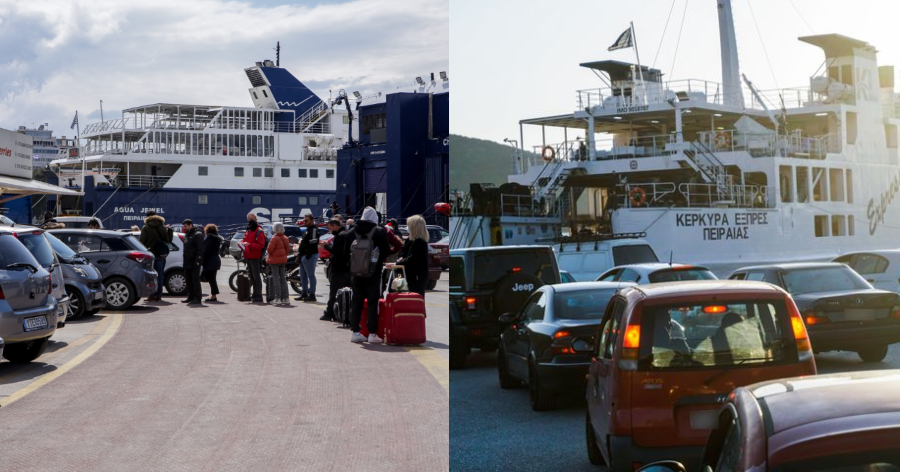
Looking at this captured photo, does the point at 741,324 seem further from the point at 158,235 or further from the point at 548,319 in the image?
the point at 158,235

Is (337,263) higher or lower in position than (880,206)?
Answer: lower

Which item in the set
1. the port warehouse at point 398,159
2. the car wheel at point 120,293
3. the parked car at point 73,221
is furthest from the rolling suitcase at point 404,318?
the port warehouse at point 398,159

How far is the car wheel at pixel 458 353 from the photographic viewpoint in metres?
2.92

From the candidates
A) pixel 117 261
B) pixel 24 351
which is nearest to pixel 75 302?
pixel 117 261

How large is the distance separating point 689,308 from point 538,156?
0.57 m

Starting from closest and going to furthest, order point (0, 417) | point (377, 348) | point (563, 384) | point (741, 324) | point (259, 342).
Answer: point (741, 324) → point (563, 384) → point (0, 417) → point (377, 348) → point (259, 342)

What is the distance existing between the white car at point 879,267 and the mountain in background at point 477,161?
0.78 meters

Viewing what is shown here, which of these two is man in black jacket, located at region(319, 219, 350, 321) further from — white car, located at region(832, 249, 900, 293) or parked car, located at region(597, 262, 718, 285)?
white car, located at region(832, 249, 900, 293)

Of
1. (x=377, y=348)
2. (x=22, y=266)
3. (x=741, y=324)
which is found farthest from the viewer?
(x=377, y=348)

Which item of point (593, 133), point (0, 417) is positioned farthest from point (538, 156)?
point (0, 417)

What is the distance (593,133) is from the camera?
2402 mm

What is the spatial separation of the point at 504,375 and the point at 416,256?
7909 millimetres

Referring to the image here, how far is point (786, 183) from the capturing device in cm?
222

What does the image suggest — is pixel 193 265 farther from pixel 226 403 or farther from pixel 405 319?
pixel 226 403
